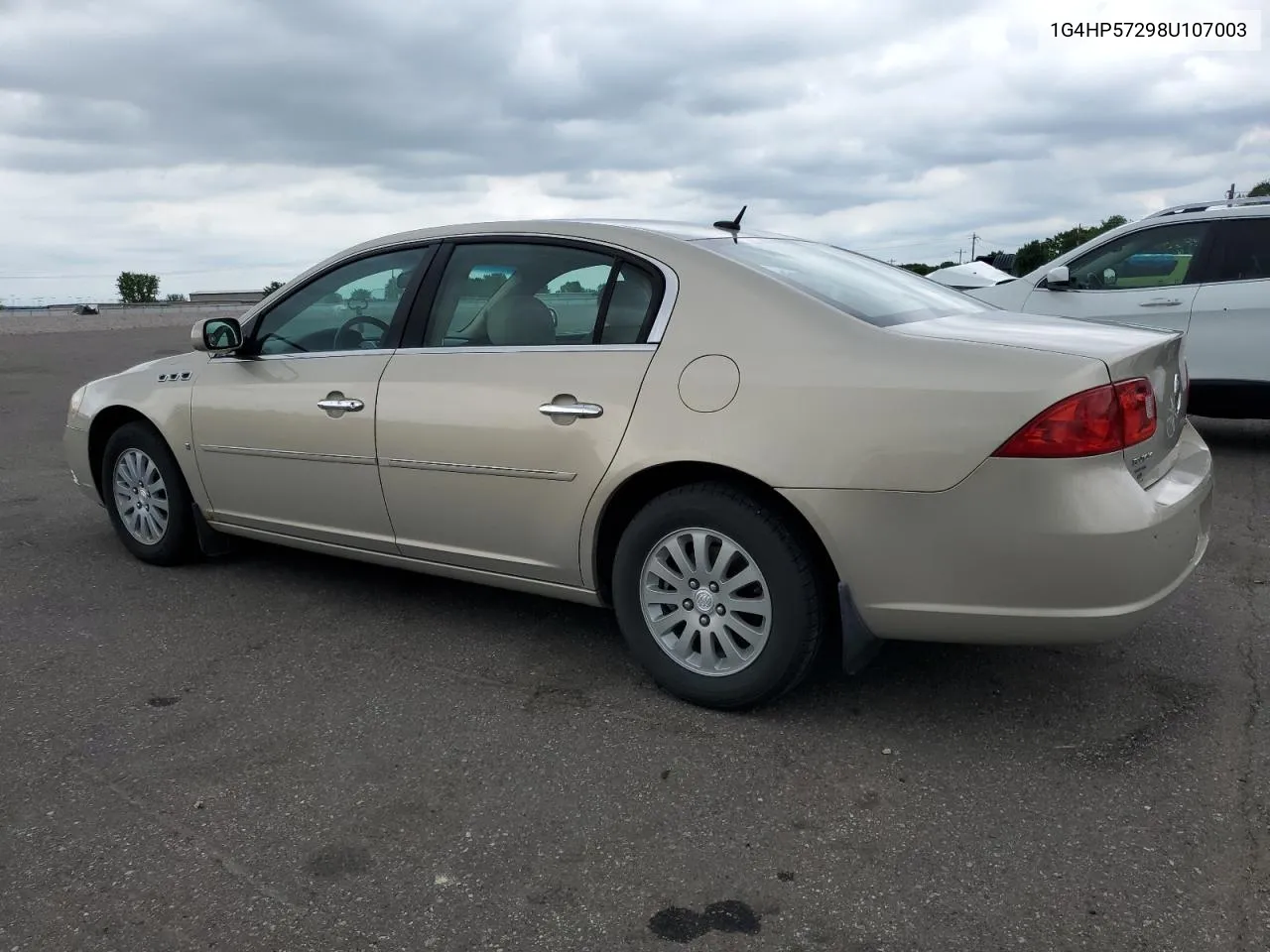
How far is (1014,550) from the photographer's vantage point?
2.91m

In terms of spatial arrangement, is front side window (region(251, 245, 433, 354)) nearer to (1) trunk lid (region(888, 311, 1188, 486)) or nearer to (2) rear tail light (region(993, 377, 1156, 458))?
(1) trunk lid (region(888, 311, 1188, 486))

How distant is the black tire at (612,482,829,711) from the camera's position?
319cm

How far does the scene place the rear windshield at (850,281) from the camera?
3459 millimetres

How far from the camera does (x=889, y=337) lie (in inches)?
123

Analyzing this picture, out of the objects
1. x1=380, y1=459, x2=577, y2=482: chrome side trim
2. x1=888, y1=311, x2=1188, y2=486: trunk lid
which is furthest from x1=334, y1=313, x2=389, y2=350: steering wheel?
x1=888, y1=311, x2=1188, y2=486: trunk lid

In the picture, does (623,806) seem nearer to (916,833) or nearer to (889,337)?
(916,833)

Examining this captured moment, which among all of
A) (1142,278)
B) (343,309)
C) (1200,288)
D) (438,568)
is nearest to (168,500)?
(343,309)

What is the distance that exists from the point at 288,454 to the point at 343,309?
25.0 inches

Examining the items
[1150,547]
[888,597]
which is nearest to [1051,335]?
[1150,547]

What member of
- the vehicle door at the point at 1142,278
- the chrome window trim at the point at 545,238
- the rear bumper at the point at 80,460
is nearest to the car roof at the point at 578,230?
the chrome window trim at the point at 545,238

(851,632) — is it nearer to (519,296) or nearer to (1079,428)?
(1079,428)

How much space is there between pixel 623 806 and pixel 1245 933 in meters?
1.45

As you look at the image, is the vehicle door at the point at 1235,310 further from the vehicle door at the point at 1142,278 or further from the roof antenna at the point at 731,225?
the roof antenna at the point at 731,225

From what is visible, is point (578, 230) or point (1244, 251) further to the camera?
point (1244, 251)
